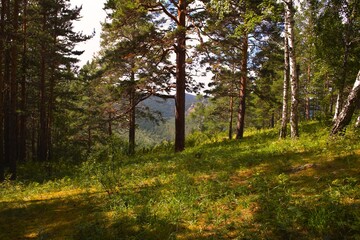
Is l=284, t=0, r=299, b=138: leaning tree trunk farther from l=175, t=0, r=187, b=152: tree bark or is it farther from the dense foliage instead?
l=175, t=0, r=187, b=152: tree bark

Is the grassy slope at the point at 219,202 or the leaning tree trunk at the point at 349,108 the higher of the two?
the leaning tree trunk at the point at 349,108

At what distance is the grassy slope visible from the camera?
525cm

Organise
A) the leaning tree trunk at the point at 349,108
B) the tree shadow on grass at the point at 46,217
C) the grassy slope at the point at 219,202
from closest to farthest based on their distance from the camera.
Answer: the grassy slope at the point at 219,202
the tree shadow on grass at the point at 46,217
the leaning tree trunk at the point at 349,108

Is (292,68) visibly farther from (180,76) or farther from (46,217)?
(46,217)

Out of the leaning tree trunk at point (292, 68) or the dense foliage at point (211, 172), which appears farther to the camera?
the leaning tree trunk at point (292, 68)

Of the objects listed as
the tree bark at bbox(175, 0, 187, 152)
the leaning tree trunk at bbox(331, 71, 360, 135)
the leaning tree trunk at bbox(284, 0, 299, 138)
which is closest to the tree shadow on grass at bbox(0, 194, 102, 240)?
the tree bark at bbox(175, 0, 187, 152)

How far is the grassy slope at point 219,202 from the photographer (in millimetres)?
5254

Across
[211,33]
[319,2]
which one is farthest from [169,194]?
[319,2]

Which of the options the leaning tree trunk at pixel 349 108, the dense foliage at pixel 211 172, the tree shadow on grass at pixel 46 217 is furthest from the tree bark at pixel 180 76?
the leaning tree trunk at pixel 349 108

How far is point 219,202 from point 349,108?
18.7 ft

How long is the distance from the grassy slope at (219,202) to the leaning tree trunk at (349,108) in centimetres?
37

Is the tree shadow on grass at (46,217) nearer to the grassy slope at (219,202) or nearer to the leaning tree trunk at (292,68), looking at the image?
the grassy slope at (219,202)

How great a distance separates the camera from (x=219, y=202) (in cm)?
678

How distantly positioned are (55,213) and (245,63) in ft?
53.4
